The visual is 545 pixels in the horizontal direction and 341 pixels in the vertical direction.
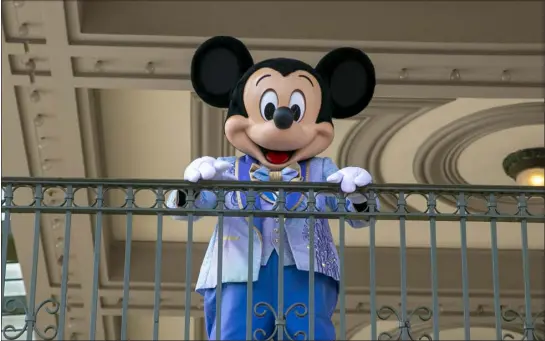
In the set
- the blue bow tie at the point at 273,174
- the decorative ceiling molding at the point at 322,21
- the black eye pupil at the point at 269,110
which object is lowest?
the blue bow tie at the point at 273,174

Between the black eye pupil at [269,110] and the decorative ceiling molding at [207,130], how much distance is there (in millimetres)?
4085

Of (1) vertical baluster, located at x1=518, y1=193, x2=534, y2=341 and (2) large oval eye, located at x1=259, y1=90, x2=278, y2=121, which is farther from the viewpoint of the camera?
(2) large oval eye, located at x1=259, y1=90, x2=278, y2=121

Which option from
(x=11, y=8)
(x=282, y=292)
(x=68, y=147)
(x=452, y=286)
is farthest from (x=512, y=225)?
(x=282, y=292)

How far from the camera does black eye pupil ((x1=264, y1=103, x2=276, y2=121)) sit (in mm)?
5234

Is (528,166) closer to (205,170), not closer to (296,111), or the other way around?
(296,111)

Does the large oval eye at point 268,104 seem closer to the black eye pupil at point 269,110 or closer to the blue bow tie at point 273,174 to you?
the black eye pupil at point 269,110

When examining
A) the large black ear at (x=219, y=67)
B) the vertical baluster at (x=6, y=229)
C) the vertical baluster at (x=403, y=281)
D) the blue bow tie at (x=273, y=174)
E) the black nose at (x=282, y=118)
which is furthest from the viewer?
the large black ear at (x=219, y=67)

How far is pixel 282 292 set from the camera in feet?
15.1

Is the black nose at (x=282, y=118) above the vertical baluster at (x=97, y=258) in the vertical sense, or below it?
above

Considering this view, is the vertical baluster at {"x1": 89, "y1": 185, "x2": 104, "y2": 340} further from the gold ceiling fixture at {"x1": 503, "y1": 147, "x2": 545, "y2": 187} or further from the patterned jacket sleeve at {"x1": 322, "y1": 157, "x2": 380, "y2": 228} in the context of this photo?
the gold ceiling fixture at {"x1": 503, "y1": 147, "x2": 545, "y2": 187}

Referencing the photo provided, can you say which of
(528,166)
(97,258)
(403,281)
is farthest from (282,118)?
(528,166)

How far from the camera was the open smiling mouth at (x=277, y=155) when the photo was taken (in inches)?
206

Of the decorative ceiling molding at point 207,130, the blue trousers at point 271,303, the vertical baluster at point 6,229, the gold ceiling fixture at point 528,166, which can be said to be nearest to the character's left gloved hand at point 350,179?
the blue trousers at point 271,303

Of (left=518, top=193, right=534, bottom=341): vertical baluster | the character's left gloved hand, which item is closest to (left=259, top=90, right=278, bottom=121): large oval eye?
the character's left gloved hand
